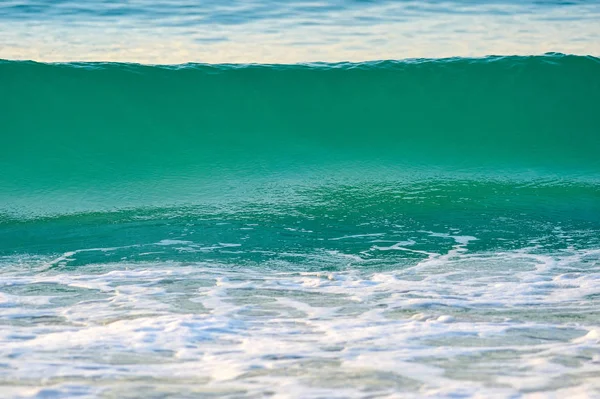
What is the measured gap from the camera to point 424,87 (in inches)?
372

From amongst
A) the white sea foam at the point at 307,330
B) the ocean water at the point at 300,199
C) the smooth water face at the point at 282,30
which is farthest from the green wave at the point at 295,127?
the white sea foam at the point at 307,330

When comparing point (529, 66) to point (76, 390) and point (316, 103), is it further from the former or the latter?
point (76, 390)

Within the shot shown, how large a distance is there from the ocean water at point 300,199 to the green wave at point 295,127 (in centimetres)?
3

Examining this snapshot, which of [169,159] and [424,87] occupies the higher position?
[424,87]

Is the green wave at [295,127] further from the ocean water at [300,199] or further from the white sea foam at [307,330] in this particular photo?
the white sea foam at [307,330]

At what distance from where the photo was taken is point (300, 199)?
688 cm

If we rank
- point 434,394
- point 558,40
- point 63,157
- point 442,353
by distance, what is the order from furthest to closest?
point 558,40 → point 63,157 → point 442,353 → point 434,394

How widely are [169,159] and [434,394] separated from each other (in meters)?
5.81

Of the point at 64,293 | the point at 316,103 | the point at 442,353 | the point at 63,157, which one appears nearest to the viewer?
the point at 442,353

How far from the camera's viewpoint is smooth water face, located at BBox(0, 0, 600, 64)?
940 cm

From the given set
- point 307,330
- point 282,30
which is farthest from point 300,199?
point 282,30

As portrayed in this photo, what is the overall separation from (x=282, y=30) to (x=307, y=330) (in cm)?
686

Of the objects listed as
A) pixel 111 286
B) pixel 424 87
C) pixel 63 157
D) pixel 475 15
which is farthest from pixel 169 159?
pixel 475 15

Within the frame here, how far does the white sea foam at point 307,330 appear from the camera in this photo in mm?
2938
